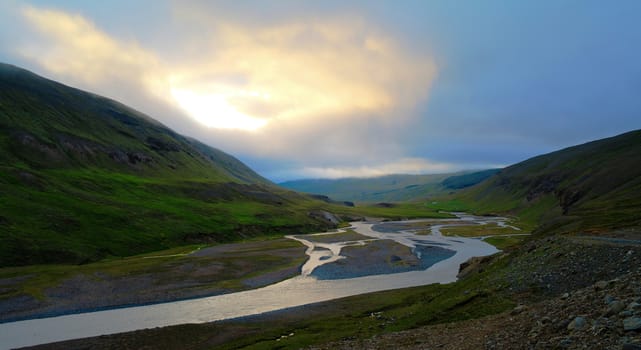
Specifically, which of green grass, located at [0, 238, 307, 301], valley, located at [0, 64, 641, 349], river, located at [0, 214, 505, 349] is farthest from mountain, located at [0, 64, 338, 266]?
river, located at [0, 214, 505, 349]

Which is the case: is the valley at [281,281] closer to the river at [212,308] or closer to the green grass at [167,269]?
the river at [212,308]

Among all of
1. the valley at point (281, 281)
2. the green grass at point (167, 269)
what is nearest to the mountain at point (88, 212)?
the valley at point (281, 281)

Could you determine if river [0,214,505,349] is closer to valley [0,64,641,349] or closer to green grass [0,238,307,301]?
valley [0,64,641,349]

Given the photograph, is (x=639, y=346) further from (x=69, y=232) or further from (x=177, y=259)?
(x=69, y=232)

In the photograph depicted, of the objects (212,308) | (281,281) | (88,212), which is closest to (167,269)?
(281,281)

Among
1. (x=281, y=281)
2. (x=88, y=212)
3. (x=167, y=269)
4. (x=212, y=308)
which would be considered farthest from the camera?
(x=88, y=212)

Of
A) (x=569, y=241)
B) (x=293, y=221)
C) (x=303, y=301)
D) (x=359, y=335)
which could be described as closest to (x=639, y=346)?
(x=359, y=335)

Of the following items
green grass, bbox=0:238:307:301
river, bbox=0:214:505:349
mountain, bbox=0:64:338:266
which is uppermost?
mountain, bbox=0:64:338:266

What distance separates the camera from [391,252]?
107375 mm

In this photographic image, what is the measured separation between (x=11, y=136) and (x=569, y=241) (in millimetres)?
221375

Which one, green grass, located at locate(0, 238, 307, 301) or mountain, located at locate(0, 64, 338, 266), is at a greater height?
mountain, located at locate(0, 64, 338, 266)

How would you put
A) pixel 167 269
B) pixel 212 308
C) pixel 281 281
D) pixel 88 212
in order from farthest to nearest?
1. pixel 88 212
2. pixel 167 269
3. pixel 281 281
4. pixel 212 308

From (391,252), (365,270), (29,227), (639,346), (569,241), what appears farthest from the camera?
(391,252)

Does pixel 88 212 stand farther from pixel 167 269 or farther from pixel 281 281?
pixel 281 281
